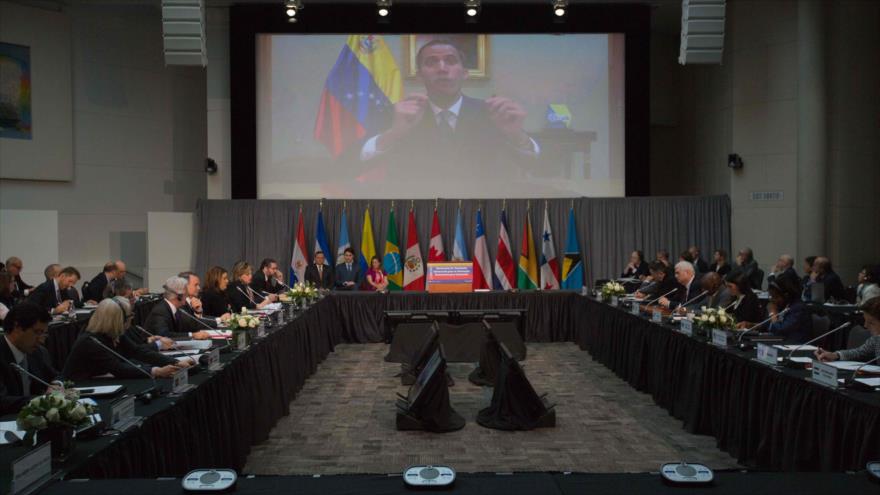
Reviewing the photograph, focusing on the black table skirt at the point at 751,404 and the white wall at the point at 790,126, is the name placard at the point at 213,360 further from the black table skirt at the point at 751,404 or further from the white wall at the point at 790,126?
the white wall at the point at 790,126

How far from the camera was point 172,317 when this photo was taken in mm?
5457

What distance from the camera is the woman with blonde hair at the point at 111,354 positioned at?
3758mm

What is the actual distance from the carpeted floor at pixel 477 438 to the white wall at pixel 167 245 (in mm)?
5663

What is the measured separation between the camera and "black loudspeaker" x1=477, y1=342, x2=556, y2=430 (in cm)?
528

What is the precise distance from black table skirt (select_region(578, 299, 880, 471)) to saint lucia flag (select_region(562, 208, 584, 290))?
4.56 meters

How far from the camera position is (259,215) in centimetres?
1198

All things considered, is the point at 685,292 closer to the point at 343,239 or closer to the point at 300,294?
the point at 300,294

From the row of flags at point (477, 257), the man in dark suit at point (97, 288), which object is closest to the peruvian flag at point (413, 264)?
the row of flags at point (477, 257)

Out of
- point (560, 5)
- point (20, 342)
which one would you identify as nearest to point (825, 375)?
point (20, 342)

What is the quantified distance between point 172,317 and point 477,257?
268 inches

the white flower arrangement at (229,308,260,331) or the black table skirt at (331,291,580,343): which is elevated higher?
the white flower arrangement at (229,308,260,331)

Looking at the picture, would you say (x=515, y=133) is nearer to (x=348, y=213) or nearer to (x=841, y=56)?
(x=348, y=213)

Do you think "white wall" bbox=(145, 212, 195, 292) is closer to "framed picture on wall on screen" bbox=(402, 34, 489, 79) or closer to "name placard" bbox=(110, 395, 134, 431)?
"framed picture on wall on screen" bbox=(402, 34, 489, 79)

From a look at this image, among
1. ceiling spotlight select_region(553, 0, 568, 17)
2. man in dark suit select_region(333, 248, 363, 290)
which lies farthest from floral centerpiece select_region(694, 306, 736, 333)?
man in dark suit select_region(333, 248, 363, 290)
